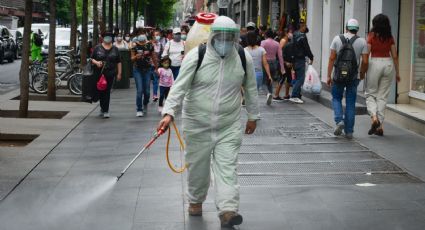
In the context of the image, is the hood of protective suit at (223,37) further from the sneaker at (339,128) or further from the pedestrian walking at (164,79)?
the pedestrian walking at (164,79)

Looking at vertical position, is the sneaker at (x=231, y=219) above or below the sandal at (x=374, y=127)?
below

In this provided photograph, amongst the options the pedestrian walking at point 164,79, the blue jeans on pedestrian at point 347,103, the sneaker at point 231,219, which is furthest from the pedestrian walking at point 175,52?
the sneaker at point 231,219

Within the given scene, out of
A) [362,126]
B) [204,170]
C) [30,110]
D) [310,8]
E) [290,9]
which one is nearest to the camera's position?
[204,170]

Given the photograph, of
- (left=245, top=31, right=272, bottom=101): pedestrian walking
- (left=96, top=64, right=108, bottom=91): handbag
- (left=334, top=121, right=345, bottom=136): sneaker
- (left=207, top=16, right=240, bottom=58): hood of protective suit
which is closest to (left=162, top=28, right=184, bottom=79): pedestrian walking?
(left=245, top=31, right=272, bottom=101): pedestrian walking

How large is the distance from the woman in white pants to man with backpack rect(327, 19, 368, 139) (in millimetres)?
226

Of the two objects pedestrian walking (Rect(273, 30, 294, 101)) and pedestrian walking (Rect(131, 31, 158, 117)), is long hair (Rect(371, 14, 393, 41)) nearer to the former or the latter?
pedestrian walking (Rect(131, 31, 158, 117))

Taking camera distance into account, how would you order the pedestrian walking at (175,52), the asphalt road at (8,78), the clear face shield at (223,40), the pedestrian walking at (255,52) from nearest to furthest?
the clear face shield at (223,40) → the pedestrian walking at (255,52) → the pedestrian walking at (175,52) → the asphalt road at (8,78)

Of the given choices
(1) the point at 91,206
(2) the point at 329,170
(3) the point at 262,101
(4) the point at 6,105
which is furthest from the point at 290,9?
(1) the point at 91,206

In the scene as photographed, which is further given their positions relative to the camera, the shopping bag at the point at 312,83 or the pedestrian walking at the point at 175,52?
the shopping bag at the point at 312,83

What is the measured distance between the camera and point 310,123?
14.6m

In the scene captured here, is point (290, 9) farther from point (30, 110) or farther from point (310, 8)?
point (30, 110)

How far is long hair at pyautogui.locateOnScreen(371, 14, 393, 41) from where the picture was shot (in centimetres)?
1239

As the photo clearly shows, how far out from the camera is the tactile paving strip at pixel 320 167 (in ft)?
31.8

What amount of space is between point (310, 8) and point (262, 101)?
6.52 meters
